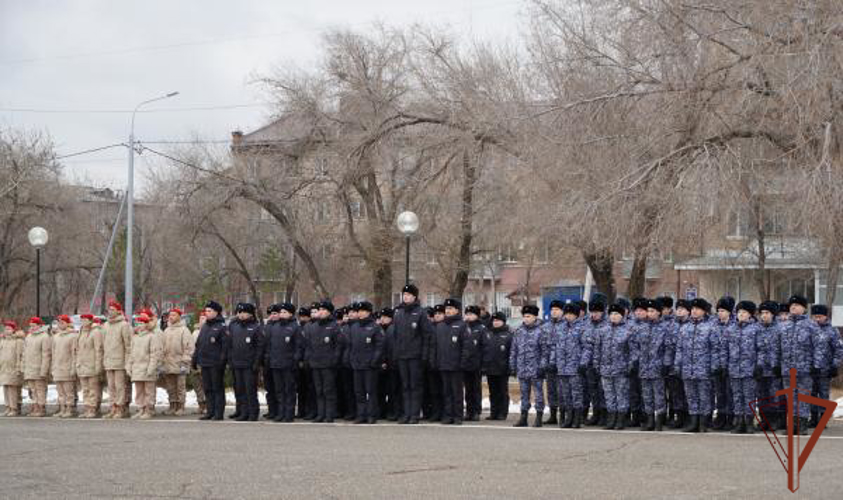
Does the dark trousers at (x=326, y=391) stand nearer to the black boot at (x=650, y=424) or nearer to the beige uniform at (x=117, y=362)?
the beige uniform at (x=117, y=362)

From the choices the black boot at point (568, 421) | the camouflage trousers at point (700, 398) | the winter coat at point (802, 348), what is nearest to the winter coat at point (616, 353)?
the black boot at point (568, 421)

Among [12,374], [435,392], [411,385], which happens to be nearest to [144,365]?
[12,374]

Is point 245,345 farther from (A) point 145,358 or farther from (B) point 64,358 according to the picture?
(B) point 64,358

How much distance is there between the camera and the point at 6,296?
5184 centimetres

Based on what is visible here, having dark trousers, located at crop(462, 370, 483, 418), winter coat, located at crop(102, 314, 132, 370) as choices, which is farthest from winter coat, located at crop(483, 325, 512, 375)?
winter coat, located at crop(102, 314, 132, 370)

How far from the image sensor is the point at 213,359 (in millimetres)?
19781

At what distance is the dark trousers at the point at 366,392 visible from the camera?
18.9m

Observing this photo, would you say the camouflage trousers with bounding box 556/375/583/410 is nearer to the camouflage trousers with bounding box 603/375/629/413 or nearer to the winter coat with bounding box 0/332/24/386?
the camouflage trousers with bounding box 603/375/629/413

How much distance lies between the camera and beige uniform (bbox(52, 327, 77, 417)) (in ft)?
71.3

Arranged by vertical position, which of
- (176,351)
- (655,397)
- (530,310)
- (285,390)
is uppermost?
(530,310)

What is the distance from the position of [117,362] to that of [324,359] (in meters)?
4.00

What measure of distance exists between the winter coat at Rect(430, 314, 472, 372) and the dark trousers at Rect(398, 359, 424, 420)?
0.93 ft

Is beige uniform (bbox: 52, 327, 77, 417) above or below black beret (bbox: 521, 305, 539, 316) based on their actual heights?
below

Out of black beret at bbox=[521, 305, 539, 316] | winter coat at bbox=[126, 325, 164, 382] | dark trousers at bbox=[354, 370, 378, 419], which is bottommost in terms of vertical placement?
dark trousers at bbox=[354, 370, 378, 419]
